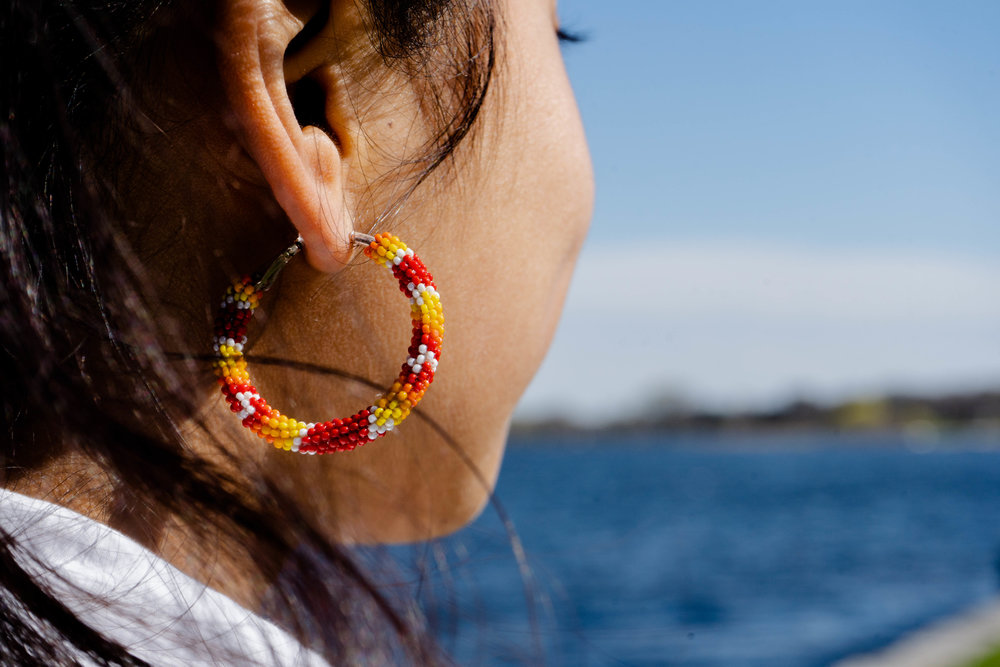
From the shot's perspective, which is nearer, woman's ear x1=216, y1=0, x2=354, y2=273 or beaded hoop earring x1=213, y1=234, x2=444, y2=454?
woman's ear x1=216, y1=0, x2=354, y2=273

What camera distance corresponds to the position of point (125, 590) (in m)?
0.87

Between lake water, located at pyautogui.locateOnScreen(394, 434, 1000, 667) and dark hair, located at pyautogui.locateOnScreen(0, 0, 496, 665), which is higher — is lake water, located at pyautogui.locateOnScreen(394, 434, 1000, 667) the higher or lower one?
the lower one

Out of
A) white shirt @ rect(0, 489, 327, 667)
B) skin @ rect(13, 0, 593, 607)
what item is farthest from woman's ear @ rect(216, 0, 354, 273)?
white shirt @ rect(0, 489, 327, 667)

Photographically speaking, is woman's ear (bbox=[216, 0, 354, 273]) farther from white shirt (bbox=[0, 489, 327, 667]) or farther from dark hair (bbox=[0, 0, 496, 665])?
white shirt (bbox=[0, 489, 327, 667])

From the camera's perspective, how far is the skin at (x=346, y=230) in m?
0.90

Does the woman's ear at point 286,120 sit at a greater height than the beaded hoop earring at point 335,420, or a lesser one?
greater

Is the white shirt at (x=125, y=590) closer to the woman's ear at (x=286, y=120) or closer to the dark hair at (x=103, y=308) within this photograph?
the dark hair at (x=103, y=308)

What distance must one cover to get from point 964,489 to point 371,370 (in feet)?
248

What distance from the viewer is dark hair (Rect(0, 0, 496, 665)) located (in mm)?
788

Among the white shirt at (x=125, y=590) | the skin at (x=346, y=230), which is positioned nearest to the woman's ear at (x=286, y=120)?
the skin at (x=346, y=230)

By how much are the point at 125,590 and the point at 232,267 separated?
0.37 meters

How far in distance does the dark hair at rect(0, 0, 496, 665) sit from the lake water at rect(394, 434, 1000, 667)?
0.27 m

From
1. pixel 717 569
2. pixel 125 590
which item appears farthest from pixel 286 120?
pixel 717 569

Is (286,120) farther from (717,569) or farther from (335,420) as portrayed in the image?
(717,569)
